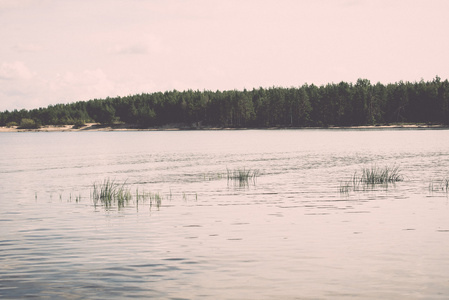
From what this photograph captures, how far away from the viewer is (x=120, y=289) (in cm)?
1184

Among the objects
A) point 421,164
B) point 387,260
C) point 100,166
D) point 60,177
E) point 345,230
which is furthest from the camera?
point 100,166

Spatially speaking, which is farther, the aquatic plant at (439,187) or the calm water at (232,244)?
the aquatic plant at (439,187)

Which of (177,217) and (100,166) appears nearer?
(177,217)

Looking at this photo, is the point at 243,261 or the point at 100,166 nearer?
the point at 243,261

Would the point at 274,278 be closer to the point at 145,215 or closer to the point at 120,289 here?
the point at 120,289

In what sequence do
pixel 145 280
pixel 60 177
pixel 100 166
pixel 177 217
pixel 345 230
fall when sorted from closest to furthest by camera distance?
pixel 145 280, pixel 345 230, pixel 177 217, pixel 60 177, pixel 100 166

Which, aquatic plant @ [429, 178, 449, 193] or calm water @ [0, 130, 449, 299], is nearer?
calm water @ [0, 130, 449, 299]

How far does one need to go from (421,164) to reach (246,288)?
41.5m

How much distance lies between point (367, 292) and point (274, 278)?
2.32m

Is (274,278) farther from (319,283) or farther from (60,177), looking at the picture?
(60,177)

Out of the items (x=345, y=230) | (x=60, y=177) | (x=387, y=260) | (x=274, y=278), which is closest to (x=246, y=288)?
(x=274, y=278)

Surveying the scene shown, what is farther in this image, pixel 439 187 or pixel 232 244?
pixel 439 187

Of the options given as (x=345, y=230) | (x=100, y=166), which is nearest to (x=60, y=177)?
(x=100, y=166)

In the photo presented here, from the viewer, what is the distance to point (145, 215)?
22547mm
